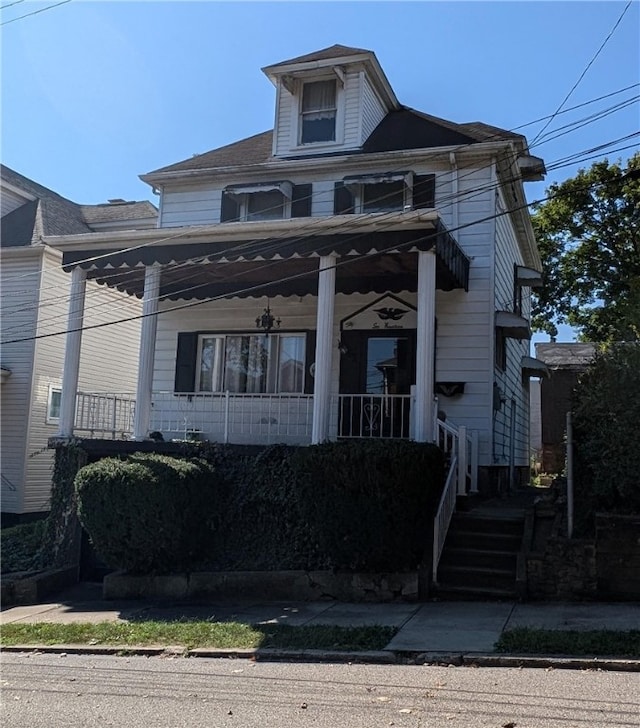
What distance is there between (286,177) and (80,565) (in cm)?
831

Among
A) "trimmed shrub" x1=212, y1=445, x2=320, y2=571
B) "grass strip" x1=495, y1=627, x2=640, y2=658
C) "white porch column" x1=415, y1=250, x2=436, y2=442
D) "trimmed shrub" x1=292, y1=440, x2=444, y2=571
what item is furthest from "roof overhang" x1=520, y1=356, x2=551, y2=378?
"grass strip" x1=495, y1=627, x2=640, y2=658

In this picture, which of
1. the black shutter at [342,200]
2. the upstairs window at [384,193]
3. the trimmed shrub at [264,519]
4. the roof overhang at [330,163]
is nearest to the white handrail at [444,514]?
the trimmed shrub at [264,519]

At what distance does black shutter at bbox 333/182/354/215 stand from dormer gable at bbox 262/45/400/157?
1034 millimetres

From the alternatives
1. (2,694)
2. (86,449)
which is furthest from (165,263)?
(2,694)

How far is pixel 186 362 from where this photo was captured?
48.9 feet

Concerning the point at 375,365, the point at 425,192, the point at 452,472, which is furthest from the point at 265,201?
the point at 452,472

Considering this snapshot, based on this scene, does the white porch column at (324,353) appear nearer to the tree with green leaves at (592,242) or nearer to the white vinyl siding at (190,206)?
the white vinyl siding at (190,206)

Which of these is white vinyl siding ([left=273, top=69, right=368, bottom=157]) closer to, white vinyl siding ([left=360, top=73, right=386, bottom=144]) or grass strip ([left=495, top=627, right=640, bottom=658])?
white vinyl siding ([left=360, top=73, right=386, bottom=144])

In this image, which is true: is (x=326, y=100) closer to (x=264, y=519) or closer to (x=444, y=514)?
(x=264, y=519)

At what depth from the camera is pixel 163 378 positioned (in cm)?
1512

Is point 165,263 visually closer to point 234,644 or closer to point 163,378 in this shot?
point 163,378

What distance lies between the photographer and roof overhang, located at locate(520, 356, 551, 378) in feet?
57.1

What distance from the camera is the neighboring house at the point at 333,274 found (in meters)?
11.3

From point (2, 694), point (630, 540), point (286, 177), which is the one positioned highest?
point (286, 177)
